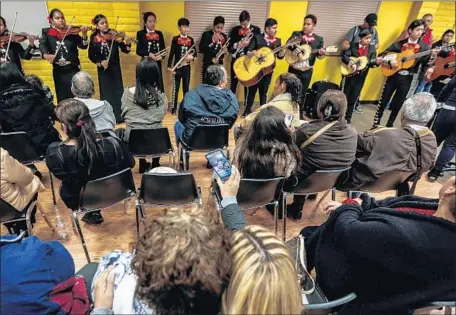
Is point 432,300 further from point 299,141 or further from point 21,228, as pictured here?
point 21,228

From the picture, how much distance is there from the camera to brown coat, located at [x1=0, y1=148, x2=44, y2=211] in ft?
5.99

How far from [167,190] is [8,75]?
1.64 metres

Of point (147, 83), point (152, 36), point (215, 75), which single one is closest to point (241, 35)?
point (152, 36)

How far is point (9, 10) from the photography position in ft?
12.0

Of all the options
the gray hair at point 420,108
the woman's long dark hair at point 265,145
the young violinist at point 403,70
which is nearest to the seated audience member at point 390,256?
the woman's long dark hair at point 265,145

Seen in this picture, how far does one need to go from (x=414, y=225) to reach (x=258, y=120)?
120 centimetres

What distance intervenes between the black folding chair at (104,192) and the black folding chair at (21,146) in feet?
2.56

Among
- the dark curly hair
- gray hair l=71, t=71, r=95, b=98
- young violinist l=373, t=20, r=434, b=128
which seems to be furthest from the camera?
young violinist l=373, t=20, r=434, b=128

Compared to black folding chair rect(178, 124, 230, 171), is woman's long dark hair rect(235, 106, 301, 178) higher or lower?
higher

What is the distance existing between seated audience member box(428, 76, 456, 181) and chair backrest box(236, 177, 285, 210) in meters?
2.25

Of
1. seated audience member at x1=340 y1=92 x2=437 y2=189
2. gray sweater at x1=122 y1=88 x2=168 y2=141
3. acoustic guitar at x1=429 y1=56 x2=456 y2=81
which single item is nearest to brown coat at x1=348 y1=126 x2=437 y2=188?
seated audience member at x1=340 y1=92 x2=437 y2=189

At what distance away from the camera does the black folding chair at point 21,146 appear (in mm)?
2438

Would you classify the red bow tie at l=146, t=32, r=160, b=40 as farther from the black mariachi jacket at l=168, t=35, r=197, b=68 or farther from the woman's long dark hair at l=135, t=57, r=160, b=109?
the woman's long dark hair at l=135, t=57, r=160, b=109

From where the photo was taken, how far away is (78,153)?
6.70 ft
